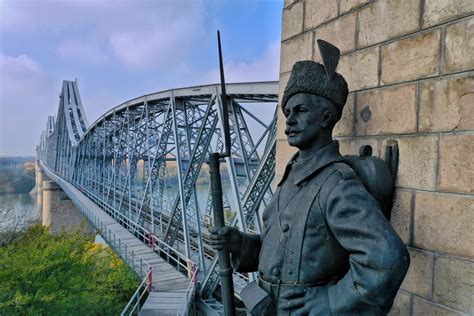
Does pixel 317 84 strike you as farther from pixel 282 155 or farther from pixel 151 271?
pixel 151 271

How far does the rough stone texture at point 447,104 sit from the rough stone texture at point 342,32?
1.99 feet

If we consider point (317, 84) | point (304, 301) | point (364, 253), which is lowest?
point (304, 301)

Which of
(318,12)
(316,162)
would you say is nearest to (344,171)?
(316,162)

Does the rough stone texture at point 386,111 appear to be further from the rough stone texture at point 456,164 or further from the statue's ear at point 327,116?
the statue's ear at point 327,116

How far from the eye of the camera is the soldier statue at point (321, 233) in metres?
1.34

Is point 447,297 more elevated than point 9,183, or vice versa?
point 447,297

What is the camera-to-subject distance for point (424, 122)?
5.90 ft

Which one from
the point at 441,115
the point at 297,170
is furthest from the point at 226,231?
the point at 441,115

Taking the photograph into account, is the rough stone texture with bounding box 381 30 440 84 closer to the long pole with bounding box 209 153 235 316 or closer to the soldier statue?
the soldier statue

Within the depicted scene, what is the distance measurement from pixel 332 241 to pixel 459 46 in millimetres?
1094

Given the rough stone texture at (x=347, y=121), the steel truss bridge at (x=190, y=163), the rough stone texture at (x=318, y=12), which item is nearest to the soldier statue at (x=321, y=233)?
the rough stone texture at (x=347, y=121)

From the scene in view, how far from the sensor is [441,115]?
1.73m

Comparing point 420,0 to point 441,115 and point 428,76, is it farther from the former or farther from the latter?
point 441,115

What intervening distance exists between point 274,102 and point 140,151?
→ 1744 cm
